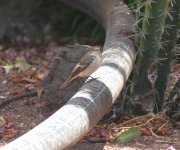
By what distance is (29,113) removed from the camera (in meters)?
4.30

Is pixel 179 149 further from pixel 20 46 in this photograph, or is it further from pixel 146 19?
pixel 20 46

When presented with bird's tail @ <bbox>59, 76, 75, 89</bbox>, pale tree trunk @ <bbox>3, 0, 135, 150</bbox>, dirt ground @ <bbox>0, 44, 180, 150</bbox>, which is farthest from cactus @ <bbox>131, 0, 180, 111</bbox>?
bird's tail @ <bbox>59, 76, 75, 89</bbox>

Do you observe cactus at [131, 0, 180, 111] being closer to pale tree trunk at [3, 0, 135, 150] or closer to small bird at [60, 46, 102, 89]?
pale tree trunk at [3, 0, 135, 150]

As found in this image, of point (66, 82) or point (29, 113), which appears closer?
point (66, 82)

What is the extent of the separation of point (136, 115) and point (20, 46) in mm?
3332

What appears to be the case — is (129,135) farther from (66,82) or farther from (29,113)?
(29,113)

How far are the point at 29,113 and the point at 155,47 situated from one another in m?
1.00

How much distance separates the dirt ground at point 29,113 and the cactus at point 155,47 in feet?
1.05

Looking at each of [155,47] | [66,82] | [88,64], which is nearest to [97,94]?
[88,64]

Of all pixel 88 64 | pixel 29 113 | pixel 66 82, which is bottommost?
pixel 29 113

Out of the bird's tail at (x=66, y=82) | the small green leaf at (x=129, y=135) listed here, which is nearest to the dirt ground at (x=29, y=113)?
the small green leaf at (x=129, y=135)

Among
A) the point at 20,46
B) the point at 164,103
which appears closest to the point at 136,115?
the point at 164,103

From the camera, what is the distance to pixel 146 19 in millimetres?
3854

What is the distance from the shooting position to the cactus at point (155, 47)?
387 centimetres
